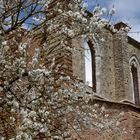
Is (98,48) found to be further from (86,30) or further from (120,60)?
(86,30)

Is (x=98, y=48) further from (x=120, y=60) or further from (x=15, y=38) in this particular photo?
(x=15, y=38)

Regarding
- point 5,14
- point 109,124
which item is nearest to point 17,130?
point 5,14

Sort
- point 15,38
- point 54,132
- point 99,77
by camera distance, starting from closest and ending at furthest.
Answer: point 54,132 < point 15,38 < point 99,77

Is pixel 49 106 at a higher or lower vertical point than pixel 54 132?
higher

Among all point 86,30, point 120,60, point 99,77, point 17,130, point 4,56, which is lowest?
point 17,130

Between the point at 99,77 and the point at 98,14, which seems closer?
the point at 98,14

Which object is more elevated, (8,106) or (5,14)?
(5,14)

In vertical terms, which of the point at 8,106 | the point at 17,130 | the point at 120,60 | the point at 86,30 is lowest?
the point at 17,130

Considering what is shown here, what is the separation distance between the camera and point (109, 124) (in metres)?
7.26

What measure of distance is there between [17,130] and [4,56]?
102 cm

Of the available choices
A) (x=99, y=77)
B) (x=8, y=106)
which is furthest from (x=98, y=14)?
(x=99, y=77)

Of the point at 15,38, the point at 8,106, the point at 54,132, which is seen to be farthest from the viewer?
the point at 15,38

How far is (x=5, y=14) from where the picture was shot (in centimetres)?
564

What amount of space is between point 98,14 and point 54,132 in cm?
180
